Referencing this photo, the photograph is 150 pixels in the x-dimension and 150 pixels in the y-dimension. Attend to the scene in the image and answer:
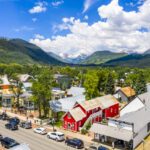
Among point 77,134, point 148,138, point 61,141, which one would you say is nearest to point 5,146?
point 61,141

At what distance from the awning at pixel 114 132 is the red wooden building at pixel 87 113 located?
7.81 metres

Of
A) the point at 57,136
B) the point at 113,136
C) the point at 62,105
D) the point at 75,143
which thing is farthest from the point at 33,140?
the point at 62,105

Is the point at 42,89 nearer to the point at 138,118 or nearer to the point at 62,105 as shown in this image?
the point at 62,105

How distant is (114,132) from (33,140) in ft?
57.9

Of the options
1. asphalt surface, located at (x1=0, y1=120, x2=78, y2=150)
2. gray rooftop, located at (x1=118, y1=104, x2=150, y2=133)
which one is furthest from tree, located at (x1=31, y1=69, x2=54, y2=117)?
gray rooftop, located at (x1=118, y1=104, x2=150, y2=133)

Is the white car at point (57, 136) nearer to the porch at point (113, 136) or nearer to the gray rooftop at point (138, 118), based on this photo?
the porch at point (113, 136)

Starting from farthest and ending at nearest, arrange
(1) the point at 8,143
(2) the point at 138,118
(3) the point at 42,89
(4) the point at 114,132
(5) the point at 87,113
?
(3) the point at 42,89, (5) the point at 87,113, (2) the point at 138,118, (4) the point at 114,132, (1) the point at 8,143

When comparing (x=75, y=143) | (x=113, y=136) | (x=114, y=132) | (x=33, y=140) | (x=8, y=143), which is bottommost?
(x=33, y=140)

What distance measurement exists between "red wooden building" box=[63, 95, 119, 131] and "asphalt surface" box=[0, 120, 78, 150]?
794 cm

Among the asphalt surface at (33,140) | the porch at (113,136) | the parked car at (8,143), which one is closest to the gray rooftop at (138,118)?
the porch at (113,136)

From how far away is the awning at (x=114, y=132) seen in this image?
3144cm

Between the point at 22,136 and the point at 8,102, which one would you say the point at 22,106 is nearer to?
the point at 8,102

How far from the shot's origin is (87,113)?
151 feet

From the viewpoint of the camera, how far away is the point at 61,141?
3594 cm
